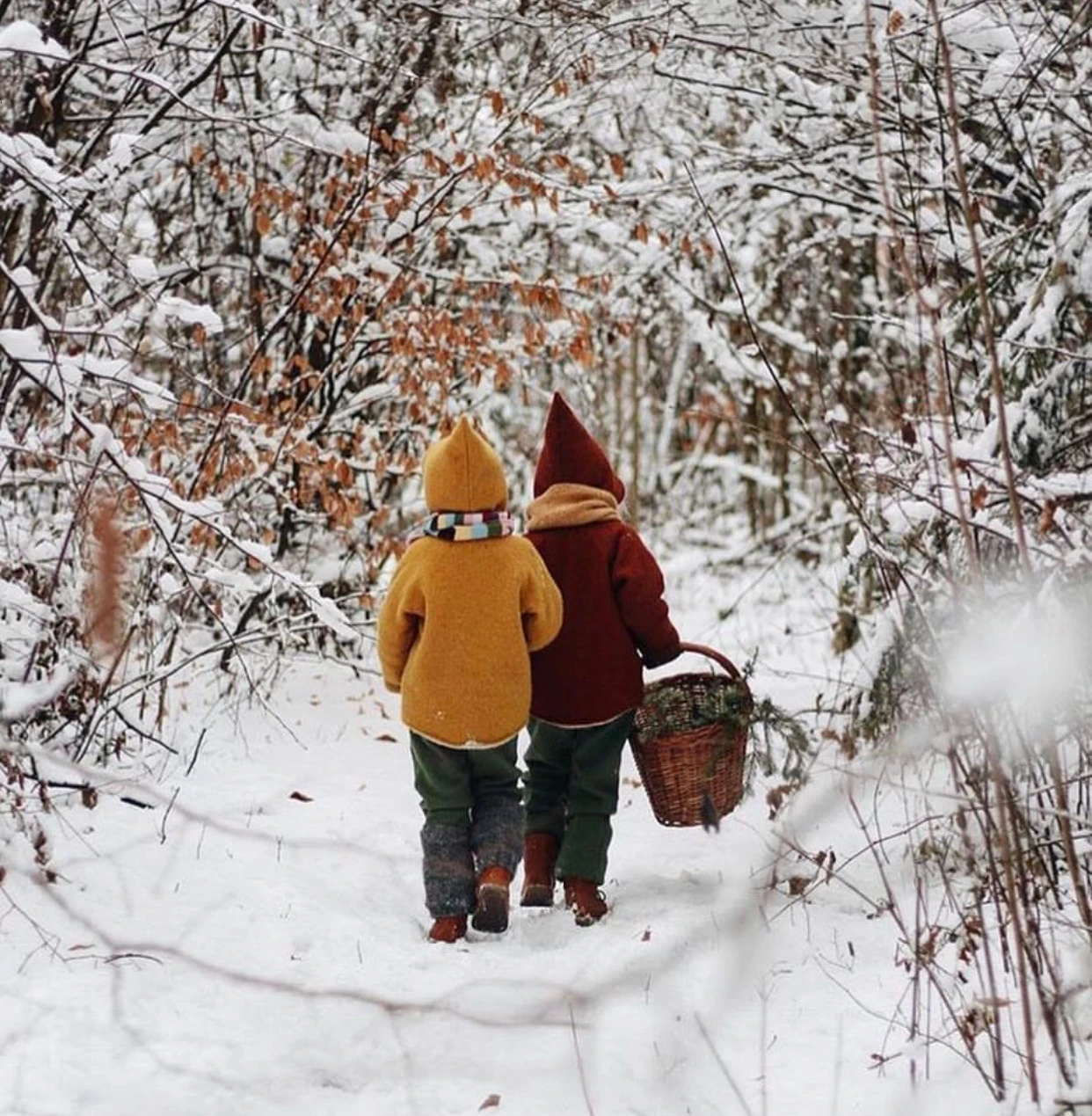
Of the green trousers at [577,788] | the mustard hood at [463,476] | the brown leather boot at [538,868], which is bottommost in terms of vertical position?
the brown leather boot at [538,868]

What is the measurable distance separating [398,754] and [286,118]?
320cm

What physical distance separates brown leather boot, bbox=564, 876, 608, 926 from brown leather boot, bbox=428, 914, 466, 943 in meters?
A: 0.37

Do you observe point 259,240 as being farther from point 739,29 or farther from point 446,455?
point 446,455

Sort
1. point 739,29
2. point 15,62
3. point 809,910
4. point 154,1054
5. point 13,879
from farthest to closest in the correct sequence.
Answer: point 739,29, point 15,62, point 809,910, point 13,879, point 154,1054

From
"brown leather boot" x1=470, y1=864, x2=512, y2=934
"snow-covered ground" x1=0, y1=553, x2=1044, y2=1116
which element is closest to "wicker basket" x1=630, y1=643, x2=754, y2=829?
"snow-covered ground" x1=0, y1=553, x2=1044, y2=1116

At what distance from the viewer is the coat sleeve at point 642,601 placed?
4609 mm

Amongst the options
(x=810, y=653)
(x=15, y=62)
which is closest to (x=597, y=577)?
(x=15, y=62)

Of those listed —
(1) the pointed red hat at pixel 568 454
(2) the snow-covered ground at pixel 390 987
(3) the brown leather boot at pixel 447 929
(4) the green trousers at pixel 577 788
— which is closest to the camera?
(2) the snow-covered ground at pixel 390 987

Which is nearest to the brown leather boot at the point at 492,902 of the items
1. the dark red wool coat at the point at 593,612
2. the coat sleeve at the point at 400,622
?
the dark red wool coat at the point at 593,612

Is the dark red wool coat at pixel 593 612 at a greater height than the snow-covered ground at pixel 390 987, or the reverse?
the dark red wool coat at pixel 593 612

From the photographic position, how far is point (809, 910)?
14.8ft

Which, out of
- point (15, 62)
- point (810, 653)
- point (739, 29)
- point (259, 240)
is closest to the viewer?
point (15, 62)

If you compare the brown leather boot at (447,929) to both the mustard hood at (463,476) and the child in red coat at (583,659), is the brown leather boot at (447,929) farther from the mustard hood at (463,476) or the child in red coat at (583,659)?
the mustard hood at (463,476)

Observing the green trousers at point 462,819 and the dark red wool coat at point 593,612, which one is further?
the dark red wool coat at point 593,612
